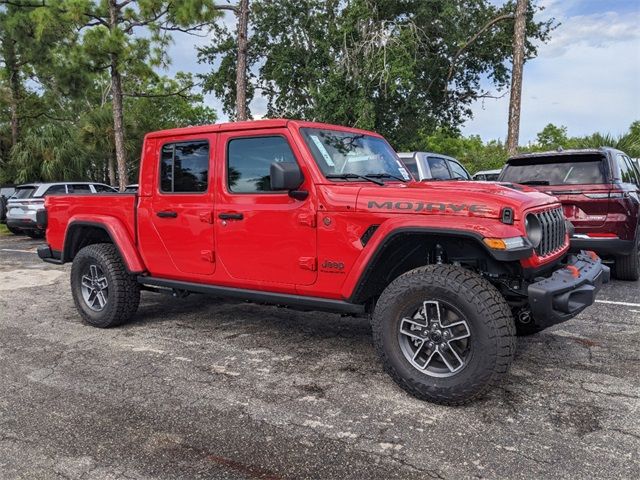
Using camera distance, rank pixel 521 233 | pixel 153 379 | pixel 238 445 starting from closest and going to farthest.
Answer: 1. pixel 238 445
2. pixel 521 233
3. pixel 153 379

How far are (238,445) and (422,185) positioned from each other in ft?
7.26

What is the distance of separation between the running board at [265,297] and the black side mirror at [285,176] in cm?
87

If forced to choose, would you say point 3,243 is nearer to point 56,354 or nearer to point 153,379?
point 56,354

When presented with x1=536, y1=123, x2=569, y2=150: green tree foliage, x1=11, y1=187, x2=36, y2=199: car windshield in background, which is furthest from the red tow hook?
x1=536, y1=123, x2=569, y2=150: green tree foliage

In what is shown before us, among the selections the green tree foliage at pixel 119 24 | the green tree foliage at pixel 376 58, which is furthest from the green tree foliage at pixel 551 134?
the green tree foliage at pixel 119 24

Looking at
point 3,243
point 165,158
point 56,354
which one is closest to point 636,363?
point 165,158

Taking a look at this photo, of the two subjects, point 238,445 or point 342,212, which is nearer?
point 238,445

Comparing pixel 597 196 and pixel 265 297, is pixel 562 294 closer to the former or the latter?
pixel 265 297

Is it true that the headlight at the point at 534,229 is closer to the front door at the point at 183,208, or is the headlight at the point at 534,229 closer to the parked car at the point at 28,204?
the front door at the point at 183,208

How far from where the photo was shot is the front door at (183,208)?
14.4 feet

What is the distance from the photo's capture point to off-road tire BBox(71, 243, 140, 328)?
4.96 m

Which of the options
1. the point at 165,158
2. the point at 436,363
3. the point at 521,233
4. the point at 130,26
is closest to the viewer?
the point at 521,233

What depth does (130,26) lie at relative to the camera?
15938 mm

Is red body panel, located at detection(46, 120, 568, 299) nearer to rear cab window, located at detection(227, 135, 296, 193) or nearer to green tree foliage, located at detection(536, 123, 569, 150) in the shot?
rear cab window, located at detection(227, 135, 296, 193)
